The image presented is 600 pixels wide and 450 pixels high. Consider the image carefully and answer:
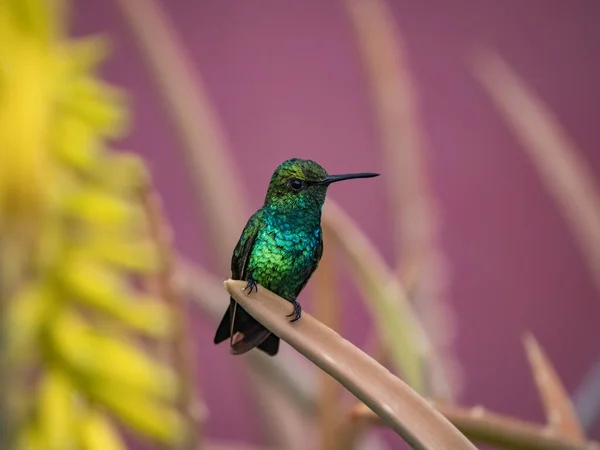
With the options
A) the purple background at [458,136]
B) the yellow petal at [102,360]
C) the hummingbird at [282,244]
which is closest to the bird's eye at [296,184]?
the hummingbird at [282,244]

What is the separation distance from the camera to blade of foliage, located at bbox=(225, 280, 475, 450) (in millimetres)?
93

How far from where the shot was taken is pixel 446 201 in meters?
0.53

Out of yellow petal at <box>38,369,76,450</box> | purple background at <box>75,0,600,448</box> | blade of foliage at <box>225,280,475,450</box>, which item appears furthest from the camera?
purple background at <box>75,0,600,448</box>

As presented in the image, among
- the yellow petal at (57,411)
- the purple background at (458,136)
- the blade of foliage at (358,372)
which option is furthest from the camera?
the purple background at (458,136)

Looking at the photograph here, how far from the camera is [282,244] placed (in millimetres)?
110

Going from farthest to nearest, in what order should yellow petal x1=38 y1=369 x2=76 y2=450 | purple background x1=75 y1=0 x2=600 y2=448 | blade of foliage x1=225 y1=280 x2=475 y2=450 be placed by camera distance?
purple background x1=75 y1=0 x2=600 y2=448 → yellow petal x1=38 y1=369 x2=76 y2=450 → blade of foliage x1=225 y1=280 x2=475 y2=450

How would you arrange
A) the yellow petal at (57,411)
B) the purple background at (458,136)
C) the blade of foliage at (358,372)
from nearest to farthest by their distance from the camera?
1. the blade of foliage at (358,372)
2. the yellow petal at (57,411)
3. the purple background at (458,136)

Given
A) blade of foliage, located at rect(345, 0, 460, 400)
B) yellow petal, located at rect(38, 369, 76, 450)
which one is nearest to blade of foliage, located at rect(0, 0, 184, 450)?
yellow petal, located at rect(38, 369, 76, 450)

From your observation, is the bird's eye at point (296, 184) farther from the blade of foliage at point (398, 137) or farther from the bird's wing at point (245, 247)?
the blade of foliage at point (398, 137)

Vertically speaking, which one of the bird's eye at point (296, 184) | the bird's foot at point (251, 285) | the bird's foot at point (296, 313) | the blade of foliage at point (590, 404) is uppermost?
the bird's eye at point (296, 184)

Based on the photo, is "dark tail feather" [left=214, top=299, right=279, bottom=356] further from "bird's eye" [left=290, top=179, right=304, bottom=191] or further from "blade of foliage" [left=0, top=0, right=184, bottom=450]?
"blade of foliage" [left=0, top=0, right=184, bottom=450]

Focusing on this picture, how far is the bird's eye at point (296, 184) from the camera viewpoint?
103 mm

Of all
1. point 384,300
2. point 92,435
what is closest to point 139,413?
point 92,435

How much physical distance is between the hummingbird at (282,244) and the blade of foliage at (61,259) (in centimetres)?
14
